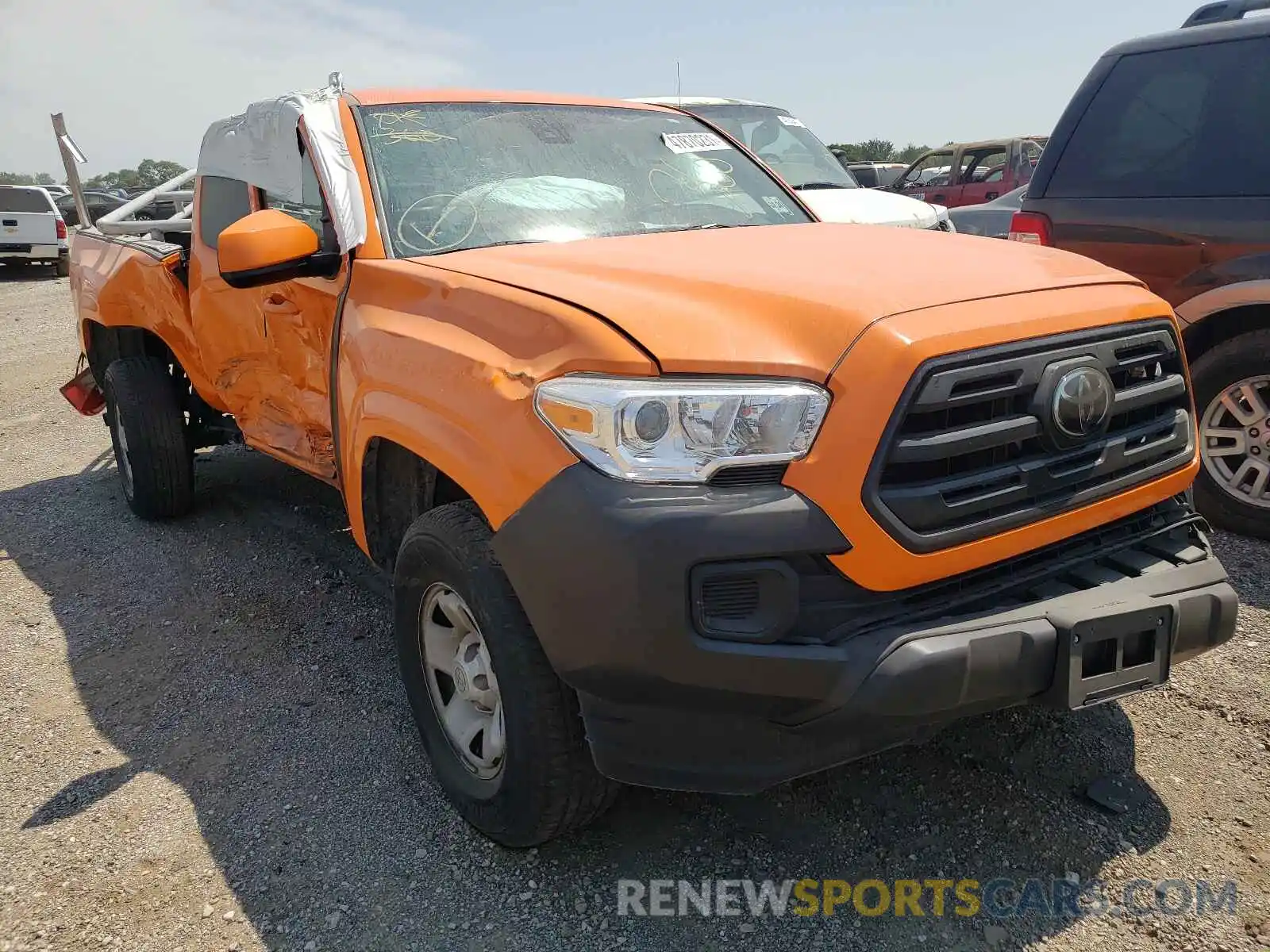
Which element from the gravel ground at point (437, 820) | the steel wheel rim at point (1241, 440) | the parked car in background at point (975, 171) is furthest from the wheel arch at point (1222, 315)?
the parked car in background at point (975, 171)

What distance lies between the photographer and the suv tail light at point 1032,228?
15.1 ft

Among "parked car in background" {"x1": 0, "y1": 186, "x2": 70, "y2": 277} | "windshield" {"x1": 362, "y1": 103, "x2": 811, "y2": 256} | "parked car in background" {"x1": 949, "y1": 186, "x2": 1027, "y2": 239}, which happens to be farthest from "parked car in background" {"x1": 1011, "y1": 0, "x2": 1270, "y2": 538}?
"parked car in background" {"x1": 0, "y1": 186, "x2": 70, "y2": 277}

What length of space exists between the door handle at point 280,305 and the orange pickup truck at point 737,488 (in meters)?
0.41

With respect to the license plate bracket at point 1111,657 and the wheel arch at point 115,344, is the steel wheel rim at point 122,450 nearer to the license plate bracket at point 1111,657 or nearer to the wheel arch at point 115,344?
the wheel arch at point 115,344

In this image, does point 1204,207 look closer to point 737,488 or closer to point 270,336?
point 737,488

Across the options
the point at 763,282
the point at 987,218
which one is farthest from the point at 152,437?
the point at 987,218

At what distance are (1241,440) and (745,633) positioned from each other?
321 centimetres

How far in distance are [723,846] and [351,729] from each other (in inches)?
52.1

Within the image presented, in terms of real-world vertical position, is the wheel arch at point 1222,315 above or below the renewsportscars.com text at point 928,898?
above

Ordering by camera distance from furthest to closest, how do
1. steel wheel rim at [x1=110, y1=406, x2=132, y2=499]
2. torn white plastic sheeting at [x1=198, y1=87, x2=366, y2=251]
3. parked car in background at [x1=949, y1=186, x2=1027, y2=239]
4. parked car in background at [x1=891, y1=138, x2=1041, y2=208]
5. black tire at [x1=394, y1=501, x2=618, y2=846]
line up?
parked car in background at [x1=891, y1=138, x2=1041, y2=208], parked car in background at [x1=949, y1=186, x2=1027, y2=239], steel wheel rim at [x1=110, y1=406, x2=132, y2=499], torn white plastic sheeting at [x1=198, y1=87, x2=366, y2=251], black tire at [x1=394, y1=501, x2=618, y2=846]

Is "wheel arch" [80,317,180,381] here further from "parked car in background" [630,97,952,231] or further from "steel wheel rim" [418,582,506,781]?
"parked car in background" [630,97,952,231]

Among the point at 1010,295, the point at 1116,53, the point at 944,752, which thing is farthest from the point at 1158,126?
the point at 944,752

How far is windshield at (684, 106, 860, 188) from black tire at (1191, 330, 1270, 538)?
A: 442cm

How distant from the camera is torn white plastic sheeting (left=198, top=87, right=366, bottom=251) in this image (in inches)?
118
